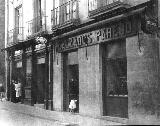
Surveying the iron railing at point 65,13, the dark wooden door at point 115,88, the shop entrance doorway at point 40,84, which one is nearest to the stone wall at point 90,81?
the dark wooden door at point 115,88

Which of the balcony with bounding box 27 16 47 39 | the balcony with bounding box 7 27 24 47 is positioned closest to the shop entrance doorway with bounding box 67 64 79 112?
the balcony with bounding box 27 16 47 39

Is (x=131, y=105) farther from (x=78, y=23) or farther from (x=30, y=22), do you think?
(x=30, y=22)

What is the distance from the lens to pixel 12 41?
70.0 feet

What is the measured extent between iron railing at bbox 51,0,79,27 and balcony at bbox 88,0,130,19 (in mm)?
1241

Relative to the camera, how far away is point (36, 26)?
18.4 m

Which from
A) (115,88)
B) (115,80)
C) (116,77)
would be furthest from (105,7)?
(115,88)

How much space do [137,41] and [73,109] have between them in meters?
5.28

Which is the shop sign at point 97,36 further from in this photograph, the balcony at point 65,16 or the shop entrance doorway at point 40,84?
the shop entrance doorway at point 40,84

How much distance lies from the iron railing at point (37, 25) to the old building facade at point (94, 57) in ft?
0.04

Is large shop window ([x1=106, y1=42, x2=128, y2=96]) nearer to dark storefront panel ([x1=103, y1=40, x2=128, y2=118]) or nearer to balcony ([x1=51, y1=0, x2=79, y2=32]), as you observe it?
dark storefront panel ([x1=103, y1=40, x2=128, y2=118])

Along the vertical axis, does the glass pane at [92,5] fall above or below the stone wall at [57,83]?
above

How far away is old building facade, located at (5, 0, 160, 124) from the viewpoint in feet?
34.5

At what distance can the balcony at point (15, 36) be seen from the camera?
20506 mm

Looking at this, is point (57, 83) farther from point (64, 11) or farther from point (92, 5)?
point (92, 5)
